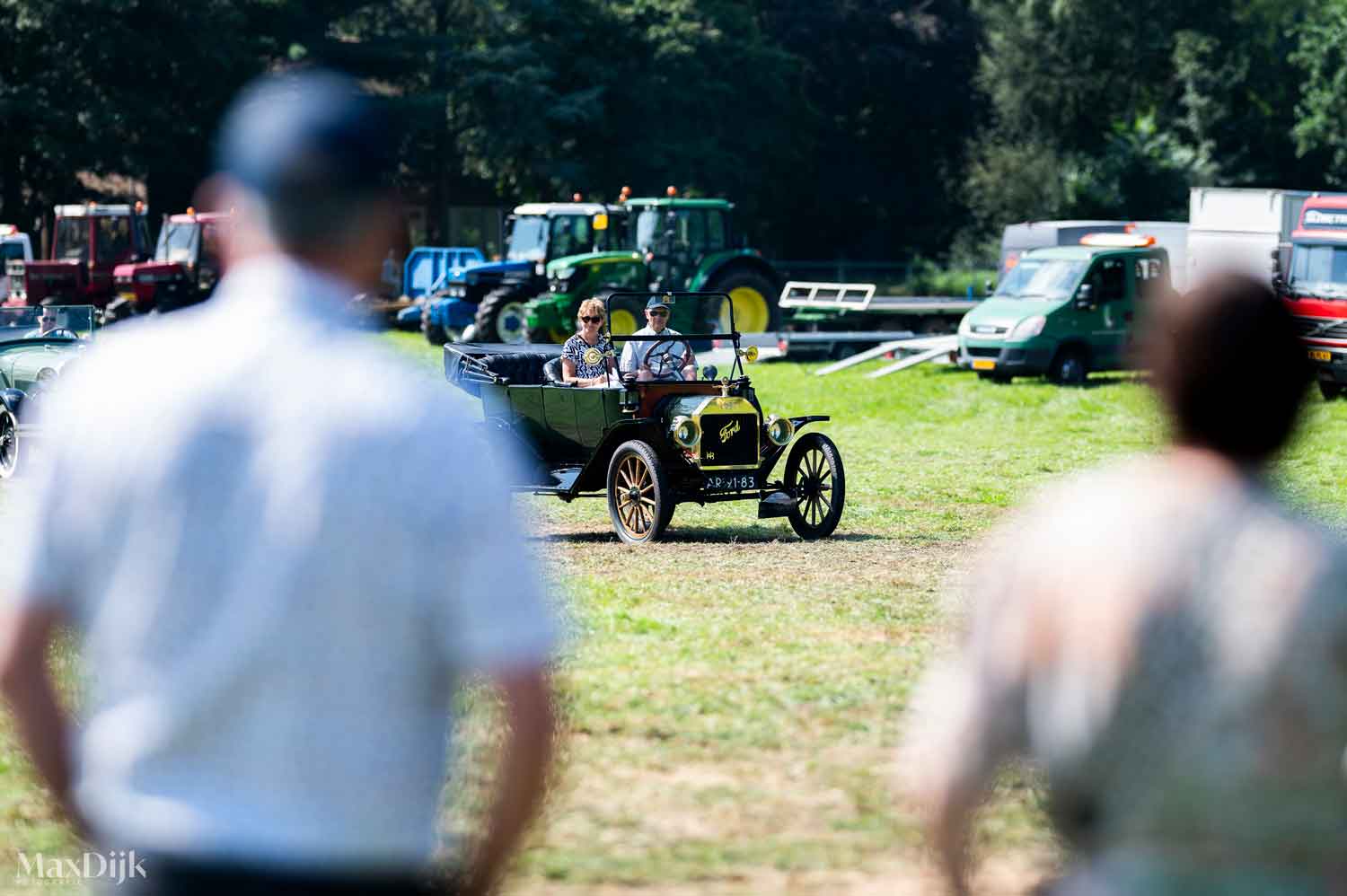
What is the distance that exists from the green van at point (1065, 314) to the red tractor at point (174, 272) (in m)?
15.6

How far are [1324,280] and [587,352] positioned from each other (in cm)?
1453

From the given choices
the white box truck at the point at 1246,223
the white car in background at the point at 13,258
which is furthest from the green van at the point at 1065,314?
the white car in background at the point at 13,258

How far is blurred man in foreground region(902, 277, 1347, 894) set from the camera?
225 cm

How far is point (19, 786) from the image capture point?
5.79 m

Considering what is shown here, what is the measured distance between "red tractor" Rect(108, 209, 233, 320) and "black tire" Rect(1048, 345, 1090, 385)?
16584mm

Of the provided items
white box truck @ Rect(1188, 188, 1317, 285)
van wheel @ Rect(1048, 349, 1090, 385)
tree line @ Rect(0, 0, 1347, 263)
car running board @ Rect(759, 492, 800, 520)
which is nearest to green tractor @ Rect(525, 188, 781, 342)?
van wheel @ Rect(1048, 349, 1090, 385)

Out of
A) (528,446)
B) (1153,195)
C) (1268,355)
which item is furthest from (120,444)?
(1153,195)

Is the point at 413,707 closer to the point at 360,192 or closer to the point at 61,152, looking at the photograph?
the point at 360,192

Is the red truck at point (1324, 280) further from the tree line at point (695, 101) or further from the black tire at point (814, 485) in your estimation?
the tree line at point (695, 101)

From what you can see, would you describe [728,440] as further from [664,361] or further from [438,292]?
[438,292]

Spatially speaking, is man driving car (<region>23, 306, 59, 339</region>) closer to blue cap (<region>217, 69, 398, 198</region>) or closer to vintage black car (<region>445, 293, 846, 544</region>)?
vintage black car (<region>445, 293, 846, 544</region>)

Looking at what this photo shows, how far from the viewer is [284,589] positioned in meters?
2.22

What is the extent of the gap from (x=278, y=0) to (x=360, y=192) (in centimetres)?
4924

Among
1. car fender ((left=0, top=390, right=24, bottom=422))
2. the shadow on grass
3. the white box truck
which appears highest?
the white box truck
